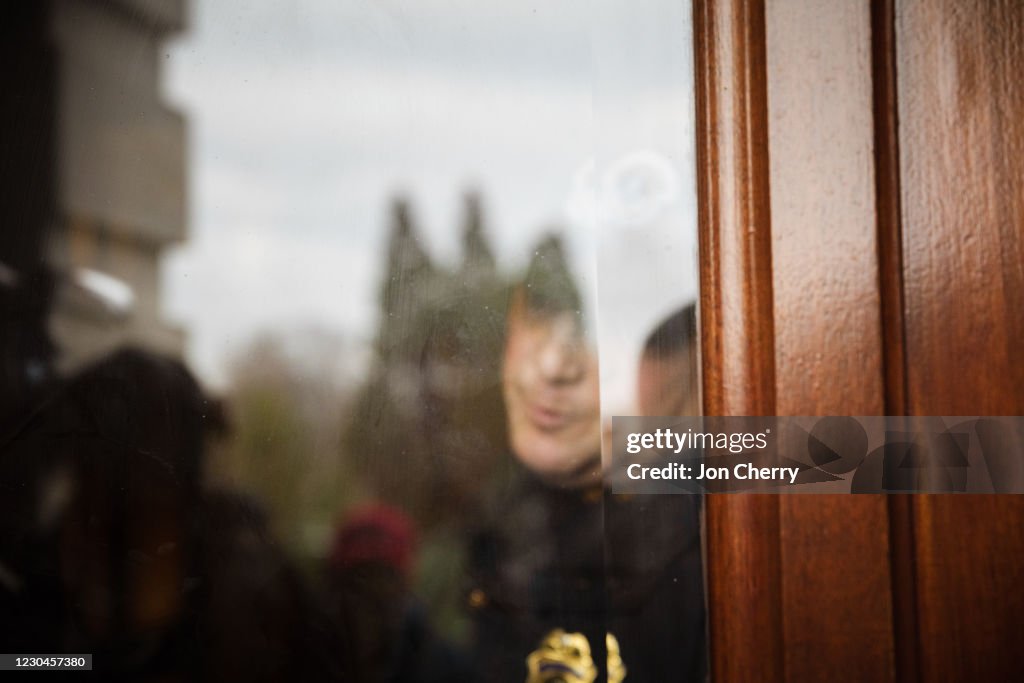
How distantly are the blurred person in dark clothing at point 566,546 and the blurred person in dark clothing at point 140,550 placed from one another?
0.18 meters

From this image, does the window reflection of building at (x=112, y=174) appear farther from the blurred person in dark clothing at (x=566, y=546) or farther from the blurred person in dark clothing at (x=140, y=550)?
the blurred person in dark clothing at (x=566, y=546)

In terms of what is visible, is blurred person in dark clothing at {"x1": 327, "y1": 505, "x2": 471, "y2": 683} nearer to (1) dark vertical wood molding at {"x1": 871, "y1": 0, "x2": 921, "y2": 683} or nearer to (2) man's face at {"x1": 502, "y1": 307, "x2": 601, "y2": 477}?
(2) man's face at {"x1": 502, "y1": 307, "x2": 601, "y2": 477}

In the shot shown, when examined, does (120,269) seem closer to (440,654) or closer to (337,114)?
(337,114)

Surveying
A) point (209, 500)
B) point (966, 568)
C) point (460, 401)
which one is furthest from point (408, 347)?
point (966, 568)

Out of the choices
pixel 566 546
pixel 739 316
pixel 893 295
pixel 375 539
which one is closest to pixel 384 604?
pixel 375 539

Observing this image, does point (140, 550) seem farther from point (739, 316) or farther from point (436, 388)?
point (739, 316)

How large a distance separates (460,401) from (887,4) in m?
0.53

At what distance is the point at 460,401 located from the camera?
60 cm

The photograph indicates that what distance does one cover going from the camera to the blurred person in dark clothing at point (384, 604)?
1.93ft

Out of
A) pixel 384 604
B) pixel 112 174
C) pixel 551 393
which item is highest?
pixel 112 174

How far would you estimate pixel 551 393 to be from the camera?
583 mm

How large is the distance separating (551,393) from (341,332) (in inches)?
8.6

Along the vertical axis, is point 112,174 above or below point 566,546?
above

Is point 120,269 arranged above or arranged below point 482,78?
below
